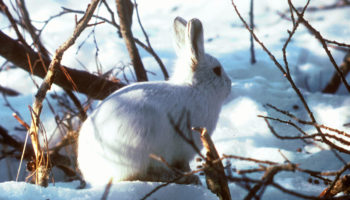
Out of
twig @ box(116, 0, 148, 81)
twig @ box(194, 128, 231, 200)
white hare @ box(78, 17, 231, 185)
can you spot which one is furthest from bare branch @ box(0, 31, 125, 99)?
twig @ box(194, 128, 231, 200)

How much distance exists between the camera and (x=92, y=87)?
2.44 metres

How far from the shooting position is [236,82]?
352cm

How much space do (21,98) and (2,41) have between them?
144 centimetres

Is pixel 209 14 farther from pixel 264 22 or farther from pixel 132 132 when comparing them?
pixel 132 132

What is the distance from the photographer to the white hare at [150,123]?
4.58ft

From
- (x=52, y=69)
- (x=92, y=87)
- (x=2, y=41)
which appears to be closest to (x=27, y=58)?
(x=2, y=41)

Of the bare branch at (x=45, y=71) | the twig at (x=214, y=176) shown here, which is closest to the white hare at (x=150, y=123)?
the twig at (x=214, y=176)

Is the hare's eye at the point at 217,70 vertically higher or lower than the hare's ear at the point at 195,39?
lower

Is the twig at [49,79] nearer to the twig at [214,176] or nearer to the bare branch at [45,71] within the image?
the bare branch at [45,71]

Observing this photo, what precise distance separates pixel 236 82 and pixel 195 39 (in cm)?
201

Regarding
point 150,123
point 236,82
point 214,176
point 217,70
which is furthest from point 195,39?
point 236,82

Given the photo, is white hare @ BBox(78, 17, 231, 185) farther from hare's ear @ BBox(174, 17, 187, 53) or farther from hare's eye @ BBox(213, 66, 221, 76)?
hare's ear @ BBox(174, 17, 187, 53)

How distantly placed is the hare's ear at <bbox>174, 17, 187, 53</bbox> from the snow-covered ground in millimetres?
236

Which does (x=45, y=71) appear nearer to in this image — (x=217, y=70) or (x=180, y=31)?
(x=180, y=31)
